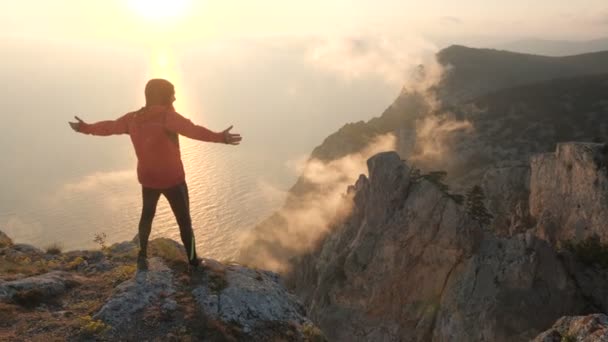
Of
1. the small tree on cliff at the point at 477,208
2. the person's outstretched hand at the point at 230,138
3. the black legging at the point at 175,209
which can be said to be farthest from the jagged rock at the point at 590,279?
the person's outstretched hand at the point at 230,138

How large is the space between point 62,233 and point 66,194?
52.4m

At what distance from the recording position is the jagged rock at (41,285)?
1091cm

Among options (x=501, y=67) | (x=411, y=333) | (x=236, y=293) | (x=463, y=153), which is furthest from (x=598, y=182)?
(x=501, y=67)

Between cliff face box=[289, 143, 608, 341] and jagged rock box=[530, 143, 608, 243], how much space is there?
0.15 m

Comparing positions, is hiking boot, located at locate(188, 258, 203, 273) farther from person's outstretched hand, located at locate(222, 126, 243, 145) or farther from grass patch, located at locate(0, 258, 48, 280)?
grass patch, located at locate(0, 258, 48, 280)

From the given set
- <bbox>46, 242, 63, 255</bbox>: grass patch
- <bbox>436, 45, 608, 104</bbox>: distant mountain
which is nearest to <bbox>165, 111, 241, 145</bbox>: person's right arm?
<bbox>46, 242, 63, 255</bbox>: grass patch

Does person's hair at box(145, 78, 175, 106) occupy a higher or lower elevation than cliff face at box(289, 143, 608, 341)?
higher

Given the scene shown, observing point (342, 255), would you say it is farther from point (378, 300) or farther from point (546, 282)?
point (546, 282)

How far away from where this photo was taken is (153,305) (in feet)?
33.1

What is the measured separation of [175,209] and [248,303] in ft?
9.47

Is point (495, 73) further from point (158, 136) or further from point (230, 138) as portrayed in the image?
point (158, 136)

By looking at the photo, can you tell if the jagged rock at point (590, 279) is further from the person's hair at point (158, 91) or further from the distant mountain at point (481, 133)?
the distant mountain at point (481, 133)

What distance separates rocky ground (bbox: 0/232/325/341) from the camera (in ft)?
30.9

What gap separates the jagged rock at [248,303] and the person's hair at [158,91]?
445 cm
